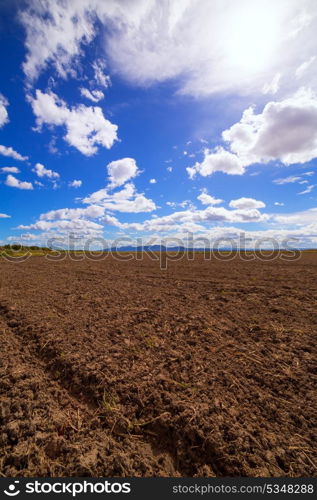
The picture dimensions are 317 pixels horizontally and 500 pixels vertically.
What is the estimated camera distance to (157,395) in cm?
341

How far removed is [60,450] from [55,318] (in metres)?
4.63

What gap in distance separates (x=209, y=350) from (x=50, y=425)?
3297mm

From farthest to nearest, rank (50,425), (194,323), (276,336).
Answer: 1. (194,323)
2. (276,336)
3. (50,425)

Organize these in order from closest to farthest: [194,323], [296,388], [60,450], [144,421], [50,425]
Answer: [60,450], [50,425], [144,421], [296,388], [194,323]

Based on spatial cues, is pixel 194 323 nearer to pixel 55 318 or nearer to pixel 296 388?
pixel 296 388

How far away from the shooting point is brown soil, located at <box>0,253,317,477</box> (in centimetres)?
248

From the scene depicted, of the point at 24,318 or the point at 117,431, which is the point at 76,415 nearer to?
the point at 117,431

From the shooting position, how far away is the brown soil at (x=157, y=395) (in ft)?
8.15

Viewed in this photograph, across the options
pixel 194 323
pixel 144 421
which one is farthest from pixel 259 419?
pixel 194 323

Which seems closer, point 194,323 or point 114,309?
point 194,323

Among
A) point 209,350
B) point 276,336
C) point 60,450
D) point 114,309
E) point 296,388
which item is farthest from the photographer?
point 114,309

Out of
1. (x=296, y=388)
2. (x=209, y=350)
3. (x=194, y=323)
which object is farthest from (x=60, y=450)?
(x=194, y=323)

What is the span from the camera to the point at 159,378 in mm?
3838

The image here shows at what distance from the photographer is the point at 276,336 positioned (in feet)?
18.4
